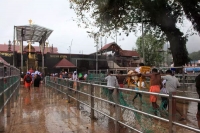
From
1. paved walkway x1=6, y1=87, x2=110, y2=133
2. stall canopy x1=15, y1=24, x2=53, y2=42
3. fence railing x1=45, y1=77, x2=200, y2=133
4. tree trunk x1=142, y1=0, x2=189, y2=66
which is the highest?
stall canopy x1=15, y1=24, x2=53, y2=42

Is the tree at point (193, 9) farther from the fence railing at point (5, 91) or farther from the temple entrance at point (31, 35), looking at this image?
the temple entrance at point (31, 35)

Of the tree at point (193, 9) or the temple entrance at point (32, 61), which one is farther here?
the temple entrance at point (32, 61)

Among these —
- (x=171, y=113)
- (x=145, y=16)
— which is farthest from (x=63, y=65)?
(x=171, y=113)

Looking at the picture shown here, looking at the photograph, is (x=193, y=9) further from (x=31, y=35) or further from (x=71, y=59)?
(x=71, y=59)

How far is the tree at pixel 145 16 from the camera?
1414 centimetres

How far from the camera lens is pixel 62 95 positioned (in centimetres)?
1141

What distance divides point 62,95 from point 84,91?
430 centimetres

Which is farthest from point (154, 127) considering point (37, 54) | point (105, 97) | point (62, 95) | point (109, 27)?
point (37, 54)

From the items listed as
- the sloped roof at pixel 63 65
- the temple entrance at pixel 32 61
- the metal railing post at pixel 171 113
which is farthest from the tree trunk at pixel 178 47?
the temple entrance at pixel 32 61

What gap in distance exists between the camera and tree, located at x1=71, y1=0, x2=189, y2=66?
14141 millimetres

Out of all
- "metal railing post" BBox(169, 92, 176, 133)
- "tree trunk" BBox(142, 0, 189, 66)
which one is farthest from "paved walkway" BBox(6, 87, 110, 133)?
"tree trunk" BBox(142, 0, 189, 66)

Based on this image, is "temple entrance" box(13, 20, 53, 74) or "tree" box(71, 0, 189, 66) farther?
"temple entrance" box(13, 20, 53, 74)

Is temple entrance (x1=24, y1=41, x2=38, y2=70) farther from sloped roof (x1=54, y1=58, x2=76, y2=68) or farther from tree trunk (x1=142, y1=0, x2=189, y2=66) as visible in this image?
tree trunk (x1=142, y1=0, x2=189, y2=66)

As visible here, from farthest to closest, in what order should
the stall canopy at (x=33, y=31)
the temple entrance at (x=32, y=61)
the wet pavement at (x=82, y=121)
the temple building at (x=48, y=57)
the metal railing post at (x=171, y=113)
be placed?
the temple entrance at (x=32, y=61), the temple building at (x=48, y=57), the stall canopy at (x=33, y=31), the wet pavement at (x=82, y=121), the metal railing post at (x=171, y=113)
